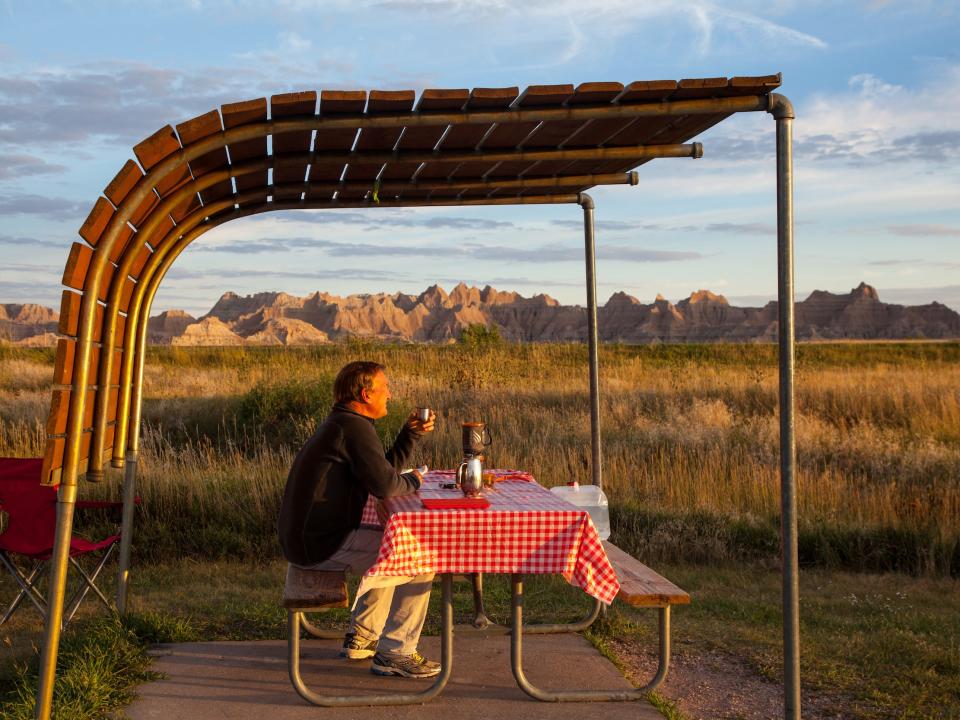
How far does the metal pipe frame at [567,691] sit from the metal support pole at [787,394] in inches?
21.4

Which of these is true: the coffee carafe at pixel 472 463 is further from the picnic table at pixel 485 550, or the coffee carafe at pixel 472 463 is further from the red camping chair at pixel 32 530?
the red camping chair at pixel 32 530

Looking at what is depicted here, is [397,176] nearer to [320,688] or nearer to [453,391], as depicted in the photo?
[320,688]

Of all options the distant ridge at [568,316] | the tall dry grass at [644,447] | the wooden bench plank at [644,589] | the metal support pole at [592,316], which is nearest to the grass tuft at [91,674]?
the wooden bench plank at [644,589]

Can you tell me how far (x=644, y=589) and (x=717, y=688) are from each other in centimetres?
83

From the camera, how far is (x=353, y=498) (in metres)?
4.13

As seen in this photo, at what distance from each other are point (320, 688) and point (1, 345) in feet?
85.9

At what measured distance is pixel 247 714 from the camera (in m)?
3.85

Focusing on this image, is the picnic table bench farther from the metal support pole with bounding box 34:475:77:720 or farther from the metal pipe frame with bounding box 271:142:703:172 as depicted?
the metal pipe frame with bounding box 271:142:703:172

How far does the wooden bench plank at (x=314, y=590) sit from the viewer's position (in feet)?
12.5

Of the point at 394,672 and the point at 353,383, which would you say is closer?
the point at 353,383

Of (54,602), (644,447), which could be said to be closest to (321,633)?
(54,602)

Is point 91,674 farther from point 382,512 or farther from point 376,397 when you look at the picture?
point 376,397

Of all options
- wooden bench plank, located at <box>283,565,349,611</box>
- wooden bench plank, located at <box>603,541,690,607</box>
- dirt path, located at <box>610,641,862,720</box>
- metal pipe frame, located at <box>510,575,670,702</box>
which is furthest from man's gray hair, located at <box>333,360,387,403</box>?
dirt path, located at <box>610,641,862,720</box>

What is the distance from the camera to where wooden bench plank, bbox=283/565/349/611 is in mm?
3805
